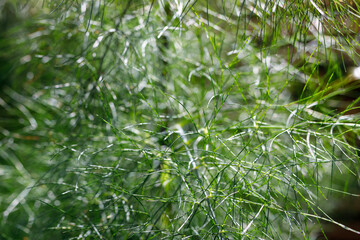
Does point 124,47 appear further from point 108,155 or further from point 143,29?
point 108,155

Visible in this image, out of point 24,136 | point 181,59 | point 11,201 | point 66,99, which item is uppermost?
point 181,59

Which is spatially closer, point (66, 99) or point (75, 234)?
point (75, 234)

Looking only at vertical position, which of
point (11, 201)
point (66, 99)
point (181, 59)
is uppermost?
point (181, 59)

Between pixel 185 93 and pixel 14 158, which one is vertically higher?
pixel 185 93

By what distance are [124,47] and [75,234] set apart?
31 centimetres

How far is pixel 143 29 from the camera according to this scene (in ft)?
2.16

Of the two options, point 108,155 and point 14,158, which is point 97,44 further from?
point 14,158

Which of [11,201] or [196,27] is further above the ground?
[196,27]

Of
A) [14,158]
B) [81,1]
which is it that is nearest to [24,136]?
[14,158]

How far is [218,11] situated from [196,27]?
0.21 feet

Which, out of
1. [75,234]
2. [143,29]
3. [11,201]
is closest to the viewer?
[75,234]

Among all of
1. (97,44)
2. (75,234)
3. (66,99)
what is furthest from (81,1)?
(75,234)

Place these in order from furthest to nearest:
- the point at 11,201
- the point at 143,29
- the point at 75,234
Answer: the point at 11,201
the point at 143,29
the point at 75,234

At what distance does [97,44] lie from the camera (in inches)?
25.1
